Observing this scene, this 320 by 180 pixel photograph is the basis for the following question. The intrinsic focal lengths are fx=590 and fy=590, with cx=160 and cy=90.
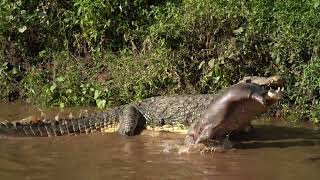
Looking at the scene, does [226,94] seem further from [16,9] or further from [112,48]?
[16,9]

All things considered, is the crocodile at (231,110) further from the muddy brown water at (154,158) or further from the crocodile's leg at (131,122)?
the crocodile's leg at (131,122)

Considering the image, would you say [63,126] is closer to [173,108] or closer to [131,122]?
[131,122]

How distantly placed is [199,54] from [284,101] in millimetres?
1727

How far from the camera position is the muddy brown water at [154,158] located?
619 cm

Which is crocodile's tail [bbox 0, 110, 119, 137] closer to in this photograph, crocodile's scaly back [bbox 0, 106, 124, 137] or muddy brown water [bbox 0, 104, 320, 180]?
crocodile's scaly back [bbox 0, 106, 124, 137]

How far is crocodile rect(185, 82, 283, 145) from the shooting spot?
22.5ft

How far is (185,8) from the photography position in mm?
10586

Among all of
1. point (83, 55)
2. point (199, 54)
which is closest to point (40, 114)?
point (83, 55)

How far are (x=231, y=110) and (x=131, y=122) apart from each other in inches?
71.0

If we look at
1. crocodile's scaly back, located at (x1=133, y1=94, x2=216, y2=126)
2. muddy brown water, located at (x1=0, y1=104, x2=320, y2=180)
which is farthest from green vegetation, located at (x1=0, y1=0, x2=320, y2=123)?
muddy brown water, located at (x1=0, y1=104, x2=320, y2=180)

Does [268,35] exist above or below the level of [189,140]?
above

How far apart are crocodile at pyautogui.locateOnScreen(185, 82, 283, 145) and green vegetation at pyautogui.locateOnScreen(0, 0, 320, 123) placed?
1.97m

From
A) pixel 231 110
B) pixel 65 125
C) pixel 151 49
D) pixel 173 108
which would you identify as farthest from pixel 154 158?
pixel 151 49

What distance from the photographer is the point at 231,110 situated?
699cm
